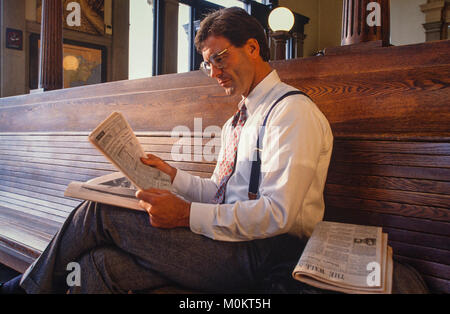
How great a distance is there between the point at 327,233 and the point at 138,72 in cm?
712

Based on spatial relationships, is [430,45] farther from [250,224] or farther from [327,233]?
[250,224]

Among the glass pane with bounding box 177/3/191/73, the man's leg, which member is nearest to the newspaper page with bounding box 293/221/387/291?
the man's leg

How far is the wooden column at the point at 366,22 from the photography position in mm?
1746

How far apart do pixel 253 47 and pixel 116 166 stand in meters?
0.81

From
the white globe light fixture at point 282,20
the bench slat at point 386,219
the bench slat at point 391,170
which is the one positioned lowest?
the bench slat at point 386,219

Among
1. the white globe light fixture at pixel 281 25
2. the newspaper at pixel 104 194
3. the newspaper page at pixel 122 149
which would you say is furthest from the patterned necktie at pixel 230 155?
the white globe light fixture at pixel 281 25

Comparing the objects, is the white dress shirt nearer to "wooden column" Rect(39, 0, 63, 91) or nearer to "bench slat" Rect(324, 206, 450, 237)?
"bench slat" Rect(324, 206, 450, 237)

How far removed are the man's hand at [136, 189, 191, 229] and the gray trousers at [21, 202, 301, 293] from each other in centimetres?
3

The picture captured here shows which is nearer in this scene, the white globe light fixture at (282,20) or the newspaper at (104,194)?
the newspaper at (104,194)

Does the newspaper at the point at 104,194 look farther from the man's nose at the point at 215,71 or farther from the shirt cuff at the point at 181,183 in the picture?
the man's nose at the point at 215,71

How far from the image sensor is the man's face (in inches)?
63.2

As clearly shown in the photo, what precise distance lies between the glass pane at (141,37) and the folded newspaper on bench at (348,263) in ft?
22.5

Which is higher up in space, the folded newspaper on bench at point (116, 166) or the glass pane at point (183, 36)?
the glass pane at point (183, 36)

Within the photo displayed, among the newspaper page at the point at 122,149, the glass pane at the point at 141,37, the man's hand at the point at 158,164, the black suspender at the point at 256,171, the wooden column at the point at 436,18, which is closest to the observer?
the newspaper page at the point at 122,149
